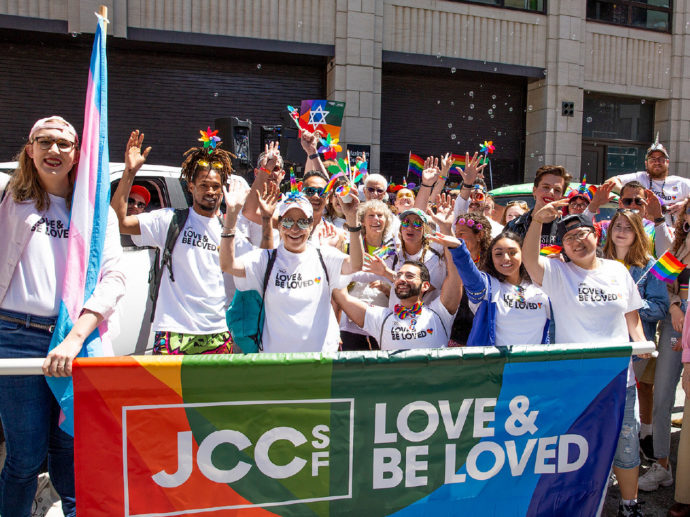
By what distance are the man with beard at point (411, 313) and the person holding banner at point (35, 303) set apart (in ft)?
5.07

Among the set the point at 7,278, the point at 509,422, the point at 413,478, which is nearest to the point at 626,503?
the point at 509,422

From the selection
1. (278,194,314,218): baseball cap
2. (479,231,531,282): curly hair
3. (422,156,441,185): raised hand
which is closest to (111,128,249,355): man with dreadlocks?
(278,194,314,218): baseball cap

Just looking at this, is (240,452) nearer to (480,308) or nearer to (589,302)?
(480,308)

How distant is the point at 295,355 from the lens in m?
2.25

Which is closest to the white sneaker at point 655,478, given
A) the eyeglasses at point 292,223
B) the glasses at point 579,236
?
the glasses at point 579,236

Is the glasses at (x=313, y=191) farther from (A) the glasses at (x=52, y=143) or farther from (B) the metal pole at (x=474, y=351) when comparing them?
(B) the metal pole at (x=474, y=351)

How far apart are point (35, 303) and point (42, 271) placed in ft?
0.45

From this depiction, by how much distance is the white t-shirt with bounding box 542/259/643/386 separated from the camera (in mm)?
3189

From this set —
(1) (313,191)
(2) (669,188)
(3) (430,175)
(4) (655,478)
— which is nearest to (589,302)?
(4) (655,478)

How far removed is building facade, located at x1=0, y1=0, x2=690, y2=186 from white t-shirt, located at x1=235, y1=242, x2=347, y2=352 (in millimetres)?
8993

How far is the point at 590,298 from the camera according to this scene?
3.20 metres

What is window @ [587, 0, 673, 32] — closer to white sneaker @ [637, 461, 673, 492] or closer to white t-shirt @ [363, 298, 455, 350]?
white sneaker @ [637, 461, 673, 492]

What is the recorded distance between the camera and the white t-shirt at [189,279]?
10.5 feet

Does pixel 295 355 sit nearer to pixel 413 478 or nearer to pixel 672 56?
pixel 413 478
